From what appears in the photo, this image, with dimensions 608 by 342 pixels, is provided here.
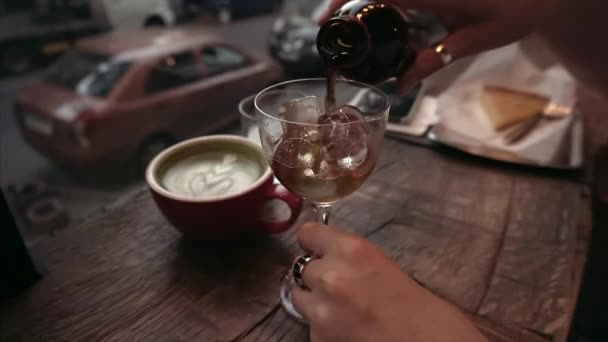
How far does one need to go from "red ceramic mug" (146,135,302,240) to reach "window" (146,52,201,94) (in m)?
1.35

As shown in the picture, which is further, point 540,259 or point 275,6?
point 275,6

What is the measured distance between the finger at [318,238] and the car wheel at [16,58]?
306cm

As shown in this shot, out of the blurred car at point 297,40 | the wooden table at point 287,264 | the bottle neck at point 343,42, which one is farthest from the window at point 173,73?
the bottle neck at point 343,42

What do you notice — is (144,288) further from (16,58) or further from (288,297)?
(16,58)

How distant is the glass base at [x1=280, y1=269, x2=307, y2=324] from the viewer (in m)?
0.45

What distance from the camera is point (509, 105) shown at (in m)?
0.90

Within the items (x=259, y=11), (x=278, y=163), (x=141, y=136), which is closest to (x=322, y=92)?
(x=278, y=163)

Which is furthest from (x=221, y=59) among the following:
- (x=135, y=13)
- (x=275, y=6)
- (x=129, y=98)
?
(x=275, y=6)

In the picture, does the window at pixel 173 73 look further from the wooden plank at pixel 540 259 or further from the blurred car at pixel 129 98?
the wooden plank at pixel 540 259

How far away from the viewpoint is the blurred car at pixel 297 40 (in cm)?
225

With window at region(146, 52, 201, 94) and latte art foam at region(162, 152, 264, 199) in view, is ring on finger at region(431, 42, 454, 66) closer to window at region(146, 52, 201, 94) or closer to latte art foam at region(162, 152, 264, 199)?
latte art foam at region(162, 152, 264, 199)

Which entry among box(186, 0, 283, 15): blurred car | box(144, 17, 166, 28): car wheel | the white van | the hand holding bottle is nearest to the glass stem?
the hand holding bottle

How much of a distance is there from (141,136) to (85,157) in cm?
23

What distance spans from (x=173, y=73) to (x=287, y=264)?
1.56 meters
